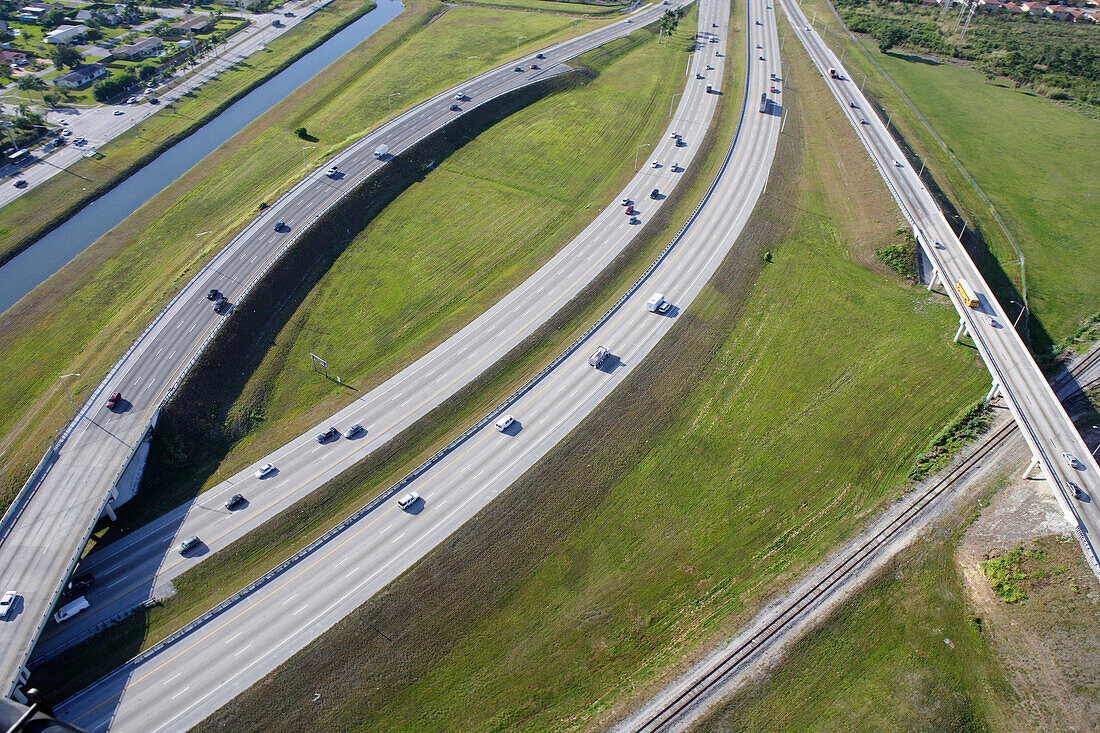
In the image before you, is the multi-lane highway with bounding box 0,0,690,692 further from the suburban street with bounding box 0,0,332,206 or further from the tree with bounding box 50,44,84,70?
the tree with bounding box 50,44,84,70

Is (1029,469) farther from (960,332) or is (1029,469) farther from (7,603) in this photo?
(7,603)

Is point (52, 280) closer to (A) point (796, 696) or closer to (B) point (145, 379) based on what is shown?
(B) point (145, 379)

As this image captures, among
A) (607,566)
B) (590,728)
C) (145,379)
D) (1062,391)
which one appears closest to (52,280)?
(145,379)

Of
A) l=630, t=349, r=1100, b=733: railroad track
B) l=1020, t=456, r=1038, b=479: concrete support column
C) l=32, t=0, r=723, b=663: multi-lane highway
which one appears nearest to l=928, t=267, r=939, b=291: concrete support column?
l=630, t=349, r=1100, b=733: railroad track

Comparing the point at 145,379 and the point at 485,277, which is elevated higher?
the point at 485,277

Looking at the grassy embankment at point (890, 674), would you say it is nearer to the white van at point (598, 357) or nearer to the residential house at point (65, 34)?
the white van at point (598, 357)

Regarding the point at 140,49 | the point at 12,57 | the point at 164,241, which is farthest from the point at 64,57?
the point at 164,241

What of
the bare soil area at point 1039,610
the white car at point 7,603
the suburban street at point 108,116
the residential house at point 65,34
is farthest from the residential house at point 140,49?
the bare soil area at point 1039,610
